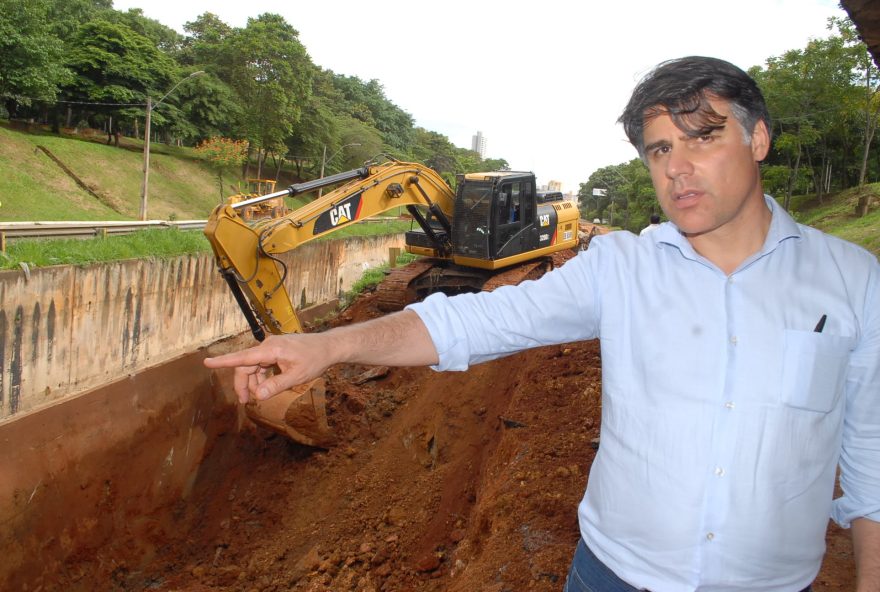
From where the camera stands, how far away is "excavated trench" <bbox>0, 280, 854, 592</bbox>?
423 centimetres

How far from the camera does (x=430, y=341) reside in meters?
1.57

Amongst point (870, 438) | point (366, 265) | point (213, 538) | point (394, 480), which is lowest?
point (213, 538)

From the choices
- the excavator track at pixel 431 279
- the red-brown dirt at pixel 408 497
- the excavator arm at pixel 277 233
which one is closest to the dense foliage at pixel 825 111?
the excavator track at pixel 431 279

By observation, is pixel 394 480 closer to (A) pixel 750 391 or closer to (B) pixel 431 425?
(B) pixel 431 425

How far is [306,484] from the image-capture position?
272 inches

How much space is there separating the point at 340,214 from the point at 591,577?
669 centimetres

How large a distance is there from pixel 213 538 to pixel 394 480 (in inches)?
82.6

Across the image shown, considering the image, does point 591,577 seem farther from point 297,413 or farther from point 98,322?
point 98,322

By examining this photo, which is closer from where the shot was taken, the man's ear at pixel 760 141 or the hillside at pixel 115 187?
the man's ear at pixel 760 141

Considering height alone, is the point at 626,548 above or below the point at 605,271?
below

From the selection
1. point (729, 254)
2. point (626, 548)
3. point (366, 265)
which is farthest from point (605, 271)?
point (366, 265)

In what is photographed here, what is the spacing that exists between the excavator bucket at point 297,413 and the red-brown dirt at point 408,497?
1.76 ft

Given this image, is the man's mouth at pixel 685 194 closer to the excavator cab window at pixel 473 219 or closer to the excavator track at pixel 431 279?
the excavator cab window at pixel 473 219

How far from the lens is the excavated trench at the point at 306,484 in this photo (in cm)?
423
